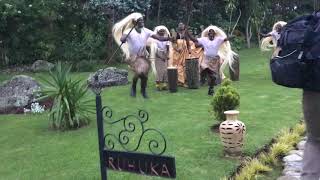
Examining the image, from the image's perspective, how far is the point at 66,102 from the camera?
23.7ft

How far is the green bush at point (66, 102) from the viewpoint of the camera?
7320 millimetres

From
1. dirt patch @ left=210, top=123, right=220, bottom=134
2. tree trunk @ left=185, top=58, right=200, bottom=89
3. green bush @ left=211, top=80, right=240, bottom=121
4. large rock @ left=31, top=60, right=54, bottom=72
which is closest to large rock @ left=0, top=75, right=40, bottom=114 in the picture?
tree trunk @ left=185, top=58, right=200, bottom=89

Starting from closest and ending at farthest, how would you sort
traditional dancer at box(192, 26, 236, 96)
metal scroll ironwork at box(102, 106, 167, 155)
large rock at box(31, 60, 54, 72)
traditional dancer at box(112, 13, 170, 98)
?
metal scroll ironwork at box(102, 106, 167, 155) → traditional dancer at box(112, 13, 170, 98) → traditional dancer at box(192, 26, 236, 96) → large rock at box(31, 60, 54, 72)

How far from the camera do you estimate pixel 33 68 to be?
623 inches

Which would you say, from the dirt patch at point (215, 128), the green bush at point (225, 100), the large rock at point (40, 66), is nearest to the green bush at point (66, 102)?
the dirt patch at point (215, 128)

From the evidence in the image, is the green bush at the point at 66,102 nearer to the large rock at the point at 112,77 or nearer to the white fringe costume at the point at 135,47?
the white fringe costume at the point at 135,47

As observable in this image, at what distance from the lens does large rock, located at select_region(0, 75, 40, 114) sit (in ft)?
30.9

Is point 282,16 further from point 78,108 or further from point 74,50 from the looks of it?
point 78,108

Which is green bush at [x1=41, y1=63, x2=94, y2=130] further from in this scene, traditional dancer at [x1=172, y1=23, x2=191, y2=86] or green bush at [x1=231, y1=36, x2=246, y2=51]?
green bush at [x1=231, y1=36, x2=246, y2=51]

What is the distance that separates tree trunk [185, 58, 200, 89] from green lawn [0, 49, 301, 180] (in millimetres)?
288

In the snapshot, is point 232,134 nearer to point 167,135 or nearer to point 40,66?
point 167,135

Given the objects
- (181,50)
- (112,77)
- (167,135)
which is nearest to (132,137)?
(167,135)

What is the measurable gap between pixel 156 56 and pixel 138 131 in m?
4.47

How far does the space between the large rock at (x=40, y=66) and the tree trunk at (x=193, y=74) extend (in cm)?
569
